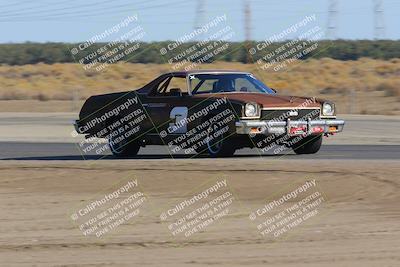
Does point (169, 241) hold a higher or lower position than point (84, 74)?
higher

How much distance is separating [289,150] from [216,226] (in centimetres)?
949

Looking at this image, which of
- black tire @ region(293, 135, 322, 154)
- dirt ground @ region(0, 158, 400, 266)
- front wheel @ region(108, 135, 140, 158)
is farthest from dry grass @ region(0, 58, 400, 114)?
dirt ground @ region(0, 158, 400, 266)

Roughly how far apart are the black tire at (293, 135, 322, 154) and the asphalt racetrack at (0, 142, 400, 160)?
0.13 meters

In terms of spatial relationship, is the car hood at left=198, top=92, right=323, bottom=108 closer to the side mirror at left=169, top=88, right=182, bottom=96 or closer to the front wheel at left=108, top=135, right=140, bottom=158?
the side mirror at left=169, top=88, right=182, bottom=96

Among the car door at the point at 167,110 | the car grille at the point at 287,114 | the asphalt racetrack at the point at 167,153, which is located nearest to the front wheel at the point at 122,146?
the asphalt racetrack at the point at 167,153

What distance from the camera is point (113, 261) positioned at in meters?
8.87

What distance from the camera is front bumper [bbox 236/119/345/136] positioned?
17.5 meters

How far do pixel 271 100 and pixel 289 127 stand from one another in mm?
521

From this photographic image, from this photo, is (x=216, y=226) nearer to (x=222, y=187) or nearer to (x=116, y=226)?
(x=116, y=226)

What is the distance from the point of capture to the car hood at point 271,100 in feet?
58.2

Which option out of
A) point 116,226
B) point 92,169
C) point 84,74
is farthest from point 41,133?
point 84,74

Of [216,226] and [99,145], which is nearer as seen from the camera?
[216,226]

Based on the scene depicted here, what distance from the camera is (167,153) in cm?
2041

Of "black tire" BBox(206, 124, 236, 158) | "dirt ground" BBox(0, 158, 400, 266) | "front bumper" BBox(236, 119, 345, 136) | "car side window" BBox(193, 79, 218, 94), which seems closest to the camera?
"dirt ground" BBox(0, 158, 400, 266)
